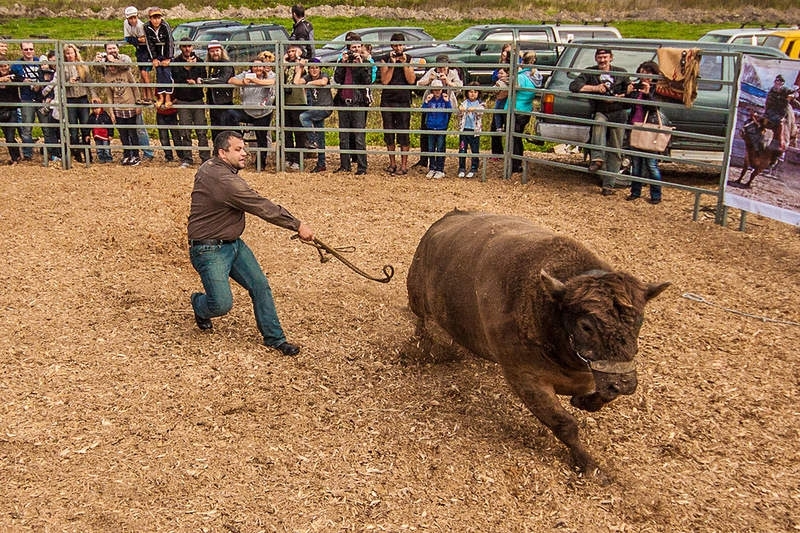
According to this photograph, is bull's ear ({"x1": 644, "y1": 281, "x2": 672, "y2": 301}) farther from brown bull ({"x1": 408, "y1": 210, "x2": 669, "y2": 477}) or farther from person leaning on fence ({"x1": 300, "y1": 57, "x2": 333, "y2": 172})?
person leaning on fence ({"x1": 300, "y1": 57, "x2": 333, "y2": 172})

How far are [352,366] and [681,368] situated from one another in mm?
2476

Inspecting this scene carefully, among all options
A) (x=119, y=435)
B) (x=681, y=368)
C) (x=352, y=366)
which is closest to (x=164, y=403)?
(x=119, y=435)

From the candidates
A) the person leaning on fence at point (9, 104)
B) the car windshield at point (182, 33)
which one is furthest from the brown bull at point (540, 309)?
the car windshield at point (182, 33)

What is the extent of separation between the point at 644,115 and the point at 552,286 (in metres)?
7.46

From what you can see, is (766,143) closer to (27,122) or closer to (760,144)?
(760,144)

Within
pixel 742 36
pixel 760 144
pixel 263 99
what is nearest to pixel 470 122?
pixel 263 99

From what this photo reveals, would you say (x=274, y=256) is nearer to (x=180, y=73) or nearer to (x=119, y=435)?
(x=119, y=435)

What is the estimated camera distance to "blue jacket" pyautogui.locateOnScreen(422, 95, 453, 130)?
1266 centimetres

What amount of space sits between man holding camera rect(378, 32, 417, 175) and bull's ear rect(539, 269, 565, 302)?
8329 mm

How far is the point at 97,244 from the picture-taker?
360 inches

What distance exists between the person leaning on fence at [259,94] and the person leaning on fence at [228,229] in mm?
6370

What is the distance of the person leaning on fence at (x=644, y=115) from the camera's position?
10906 mm

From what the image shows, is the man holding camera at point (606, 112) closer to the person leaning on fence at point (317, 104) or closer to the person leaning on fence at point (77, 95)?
the person leaning on fence at point (317, 104)

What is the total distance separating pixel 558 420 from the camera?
189 inches
